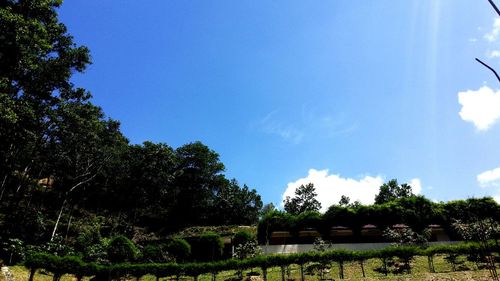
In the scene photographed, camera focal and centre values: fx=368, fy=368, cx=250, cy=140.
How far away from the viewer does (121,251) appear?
1284 inches

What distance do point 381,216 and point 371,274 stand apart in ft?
54.3

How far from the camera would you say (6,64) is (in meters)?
23.1

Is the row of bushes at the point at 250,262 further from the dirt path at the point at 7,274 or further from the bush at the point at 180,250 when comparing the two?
the bush at the point at 180,250

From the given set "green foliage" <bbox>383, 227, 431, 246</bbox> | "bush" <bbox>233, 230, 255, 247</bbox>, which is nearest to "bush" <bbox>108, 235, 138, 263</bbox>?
"bush" <bbox>233, 230, 255, 247</bbox>

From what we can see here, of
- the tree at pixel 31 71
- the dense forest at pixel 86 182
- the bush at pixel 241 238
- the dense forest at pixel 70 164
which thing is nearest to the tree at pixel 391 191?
the dense forest at pixel 86 182

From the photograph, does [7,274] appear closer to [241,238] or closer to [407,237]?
[241,238]

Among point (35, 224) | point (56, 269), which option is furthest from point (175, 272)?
point (35, 224)

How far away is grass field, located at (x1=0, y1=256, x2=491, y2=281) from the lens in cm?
2289

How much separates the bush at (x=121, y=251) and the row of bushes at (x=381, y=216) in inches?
562

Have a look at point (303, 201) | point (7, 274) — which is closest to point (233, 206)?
point (303, 201)

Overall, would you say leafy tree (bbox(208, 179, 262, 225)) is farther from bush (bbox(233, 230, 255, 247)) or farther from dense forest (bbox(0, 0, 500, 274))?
bush (bbox(233, 230, 255, 247))

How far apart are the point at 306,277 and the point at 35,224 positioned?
25832 millimetres

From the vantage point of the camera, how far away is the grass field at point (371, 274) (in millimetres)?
22891

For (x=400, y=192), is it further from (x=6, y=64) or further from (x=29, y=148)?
(x=6, y=64)
